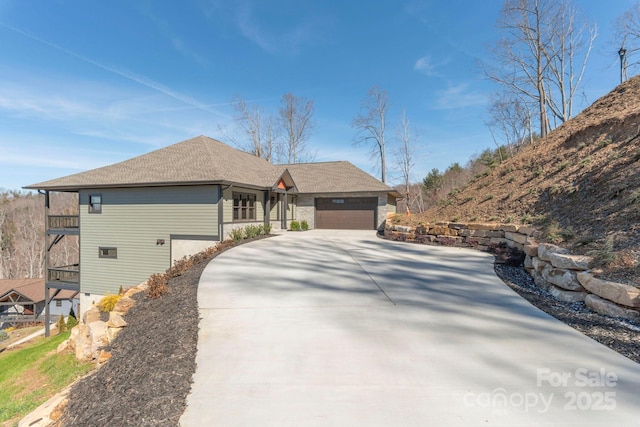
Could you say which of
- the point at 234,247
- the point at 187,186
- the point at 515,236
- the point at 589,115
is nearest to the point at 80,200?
the point at 187,186

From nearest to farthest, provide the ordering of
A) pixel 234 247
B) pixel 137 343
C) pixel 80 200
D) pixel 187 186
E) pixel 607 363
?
pixel 607 363, pixel 137 343, pixel 234 247, pixel 187 186, pixel 80 200

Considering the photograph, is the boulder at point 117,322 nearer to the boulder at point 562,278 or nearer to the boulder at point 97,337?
the boulder at point 97,337

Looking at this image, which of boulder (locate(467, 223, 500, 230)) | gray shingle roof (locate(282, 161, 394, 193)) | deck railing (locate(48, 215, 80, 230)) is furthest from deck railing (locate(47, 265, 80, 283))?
boulder (locate(467, 223, 500, 230))

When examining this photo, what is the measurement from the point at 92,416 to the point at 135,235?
1267cm

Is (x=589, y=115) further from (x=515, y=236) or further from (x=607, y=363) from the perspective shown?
(x=607, y=363)

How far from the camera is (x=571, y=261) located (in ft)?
16.2

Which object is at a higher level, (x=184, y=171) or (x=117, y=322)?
(x=184, y=171)

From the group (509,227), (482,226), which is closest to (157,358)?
(509,227)

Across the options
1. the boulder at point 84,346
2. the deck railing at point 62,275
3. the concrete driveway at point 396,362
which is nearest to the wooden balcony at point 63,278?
the deck railing at point 62,275

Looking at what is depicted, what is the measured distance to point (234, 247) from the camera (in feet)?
35.3

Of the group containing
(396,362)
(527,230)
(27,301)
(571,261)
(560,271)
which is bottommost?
(27,301)

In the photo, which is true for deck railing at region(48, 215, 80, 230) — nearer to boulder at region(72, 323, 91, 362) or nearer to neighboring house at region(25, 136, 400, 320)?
neighboring house at region(25, 136, 400, 320)

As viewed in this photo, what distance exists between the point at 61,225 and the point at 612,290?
1955 centimetres

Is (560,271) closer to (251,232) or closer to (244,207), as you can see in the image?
(251,232)
